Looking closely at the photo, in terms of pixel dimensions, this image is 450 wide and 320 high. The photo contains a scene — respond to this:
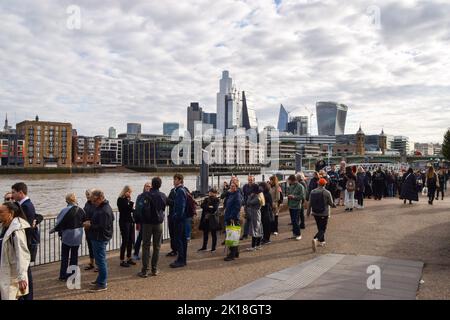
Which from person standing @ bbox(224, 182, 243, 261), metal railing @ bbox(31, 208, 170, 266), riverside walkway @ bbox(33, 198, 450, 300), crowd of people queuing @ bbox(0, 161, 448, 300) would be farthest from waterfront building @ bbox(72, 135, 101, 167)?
person standing @ bbox(224, 182, 243, 261)

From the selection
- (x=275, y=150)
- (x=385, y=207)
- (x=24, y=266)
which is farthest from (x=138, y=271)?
(x=275, y=150)

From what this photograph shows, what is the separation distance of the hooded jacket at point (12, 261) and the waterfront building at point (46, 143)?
12556 centimetres

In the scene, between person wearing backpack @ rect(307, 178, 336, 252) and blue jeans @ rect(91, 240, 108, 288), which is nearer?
blue jeans @ rect(91, 240, 108, 288)

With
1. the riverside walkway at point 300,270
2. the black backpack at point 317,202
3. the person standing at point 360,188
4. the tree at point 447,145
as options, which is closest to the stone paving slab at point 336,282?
the riverside walkway at point 300,270

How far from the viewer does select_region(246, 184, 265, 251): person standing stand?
9148 mm

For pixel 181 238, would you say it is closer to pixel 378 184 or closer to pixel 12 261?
pixel 12 261

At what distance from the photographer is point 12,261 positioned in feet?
15.2

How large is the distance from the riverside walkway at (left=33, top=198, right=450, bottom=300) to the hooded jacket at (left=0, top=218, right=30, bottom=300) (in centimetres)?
157

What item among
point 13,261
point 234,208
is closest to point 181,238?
point 234,208

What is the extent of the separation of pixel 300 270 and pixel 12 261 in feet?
15.5

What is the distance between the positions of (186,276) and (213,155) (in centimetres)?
14742

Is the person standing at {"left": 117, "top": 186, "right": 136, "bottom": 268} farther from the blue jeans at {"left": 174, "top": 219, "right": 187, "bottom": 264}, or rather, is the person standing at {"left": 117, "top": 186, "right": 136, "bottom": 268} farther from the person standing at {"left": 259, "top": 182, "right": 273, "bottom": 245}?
the person standing at {"left": 259, "top": 182, "right": 273, "bottom": 245}

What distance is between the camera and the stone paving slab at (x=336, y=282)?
18.3ft

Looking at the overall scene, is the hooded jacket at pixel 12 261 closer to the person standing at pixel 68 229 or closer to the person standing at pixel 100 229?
the person standing at pixel 100 229
